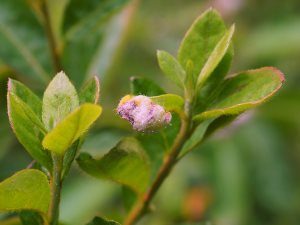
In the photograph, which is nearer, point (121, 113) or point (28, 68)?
point (121, 113)

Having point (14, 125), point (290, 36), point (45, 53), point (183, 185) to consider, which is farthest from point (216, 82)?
point (290, 36)

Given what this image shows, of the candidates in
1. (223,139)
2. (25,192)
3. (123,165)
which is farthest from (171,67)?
(223,139)

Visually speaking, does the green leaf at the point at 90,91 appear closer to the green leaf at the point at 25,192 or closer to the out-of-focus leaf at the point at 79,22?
the green leaf at the point at 25,192

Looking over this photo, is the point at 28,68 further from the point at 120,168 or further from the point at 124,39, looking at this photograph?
the point at 120,168

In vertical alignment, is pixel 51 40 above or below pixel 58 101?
below

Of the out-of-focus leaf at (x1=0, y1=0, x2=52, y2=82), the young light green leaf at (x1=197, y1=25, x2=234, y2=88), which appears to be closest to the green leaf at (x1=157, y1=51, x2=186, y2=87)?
the young light green leaf at (x1=197, y1=25, x2=234, y2=88)

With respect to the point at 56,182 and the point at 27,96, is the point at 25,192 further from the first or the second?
the point at 27,96

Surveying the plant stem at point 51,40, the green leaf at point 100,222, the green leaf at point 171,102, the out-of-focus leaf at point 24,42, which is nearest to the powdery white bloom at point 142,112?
the green leaf at point 171,102
